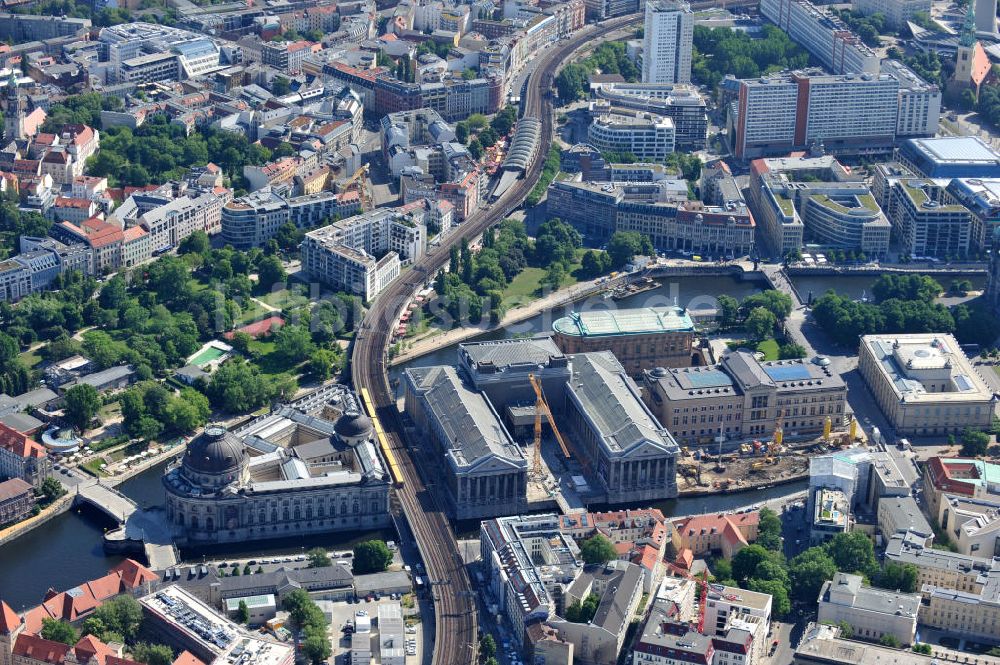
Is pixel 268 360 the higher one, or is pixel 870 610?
pixel 268 360

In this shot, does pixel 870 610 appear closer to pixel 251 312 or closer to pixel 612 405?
pixel 612 405

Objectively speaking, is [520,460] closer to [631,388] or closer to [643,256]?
[631,388]

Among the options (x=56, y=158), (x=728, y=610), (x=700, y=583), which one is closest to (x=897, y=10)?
(x=56, y=158)

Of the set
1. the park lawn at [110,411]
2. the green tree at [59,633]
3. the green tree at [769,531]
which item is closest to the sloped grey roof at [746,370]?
the green tree at [769,531]

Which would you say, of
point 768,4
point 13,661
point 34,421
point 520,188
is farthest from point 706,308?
point 768,4

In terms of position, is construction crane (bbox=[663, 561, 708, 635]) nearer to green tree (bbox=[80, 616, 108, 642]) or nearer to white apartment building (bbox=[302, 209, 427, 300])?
green tree (bbox=[80, 616, 108, 642])

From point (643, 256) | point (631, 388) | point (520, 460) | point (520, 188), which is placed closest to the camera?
point (520, 460)

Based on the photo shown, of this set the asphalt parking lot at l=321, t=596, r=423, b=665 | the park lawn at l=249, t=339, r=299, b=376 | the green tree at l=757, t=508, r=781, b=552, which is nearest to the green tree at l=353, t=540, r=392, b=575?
the asphalt parking lot at l=321, t=596, r=423, b=665
